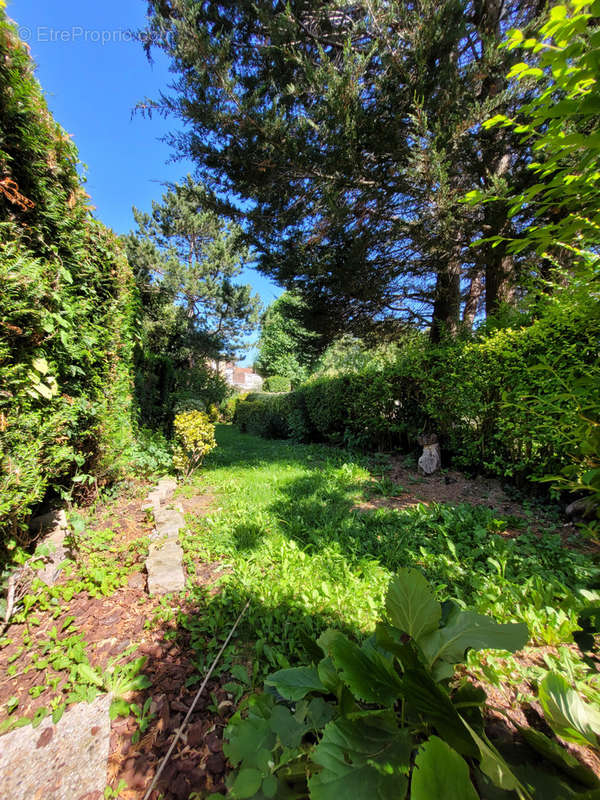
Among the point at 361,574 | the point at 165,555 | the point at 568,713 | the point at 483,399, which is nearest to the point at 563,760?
the point at 568,713

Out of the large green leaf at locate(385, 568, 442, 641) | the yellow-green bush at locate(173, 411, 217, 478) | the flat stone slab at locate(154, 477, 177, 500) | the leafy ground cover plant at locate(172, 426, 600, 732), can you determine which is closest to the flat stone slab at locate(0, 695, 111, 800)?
the leafy ground cover plant at locate(172, 426, 600, 732)

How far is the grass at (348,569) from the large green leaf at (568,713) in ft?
1.63

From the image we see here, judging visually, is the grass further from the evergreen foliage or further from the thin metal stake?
the evergreen foliage

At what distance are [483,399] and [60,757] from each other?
4.67 meters

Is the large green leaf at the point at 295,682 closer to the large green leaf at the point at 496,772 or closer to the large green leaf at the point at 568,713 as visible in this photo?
the large green leaf at the point at 496,772

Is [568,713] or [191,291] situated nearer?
[568,713]

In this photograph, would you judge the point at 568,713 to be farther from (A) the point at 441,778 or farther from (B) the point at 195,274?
(B) the point at 195,274

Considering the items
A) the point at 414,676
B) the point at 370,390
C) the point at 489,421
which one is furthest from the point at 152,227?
the point at 414,676

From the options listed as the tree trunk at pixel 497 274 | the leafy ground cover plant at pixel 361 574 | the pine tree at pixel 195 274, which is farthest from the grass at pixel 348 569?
the pine tree at pixel 195 274

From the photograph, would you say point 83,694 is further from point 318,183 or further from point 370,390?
point 318,183

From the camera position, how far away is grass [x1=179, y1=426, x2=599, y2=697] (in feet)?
5.26

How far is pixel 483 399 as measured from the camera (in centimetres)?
392

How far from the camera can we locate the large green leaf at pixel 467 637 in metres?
0.77

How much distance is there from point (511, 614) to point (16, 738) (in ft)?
8.10
